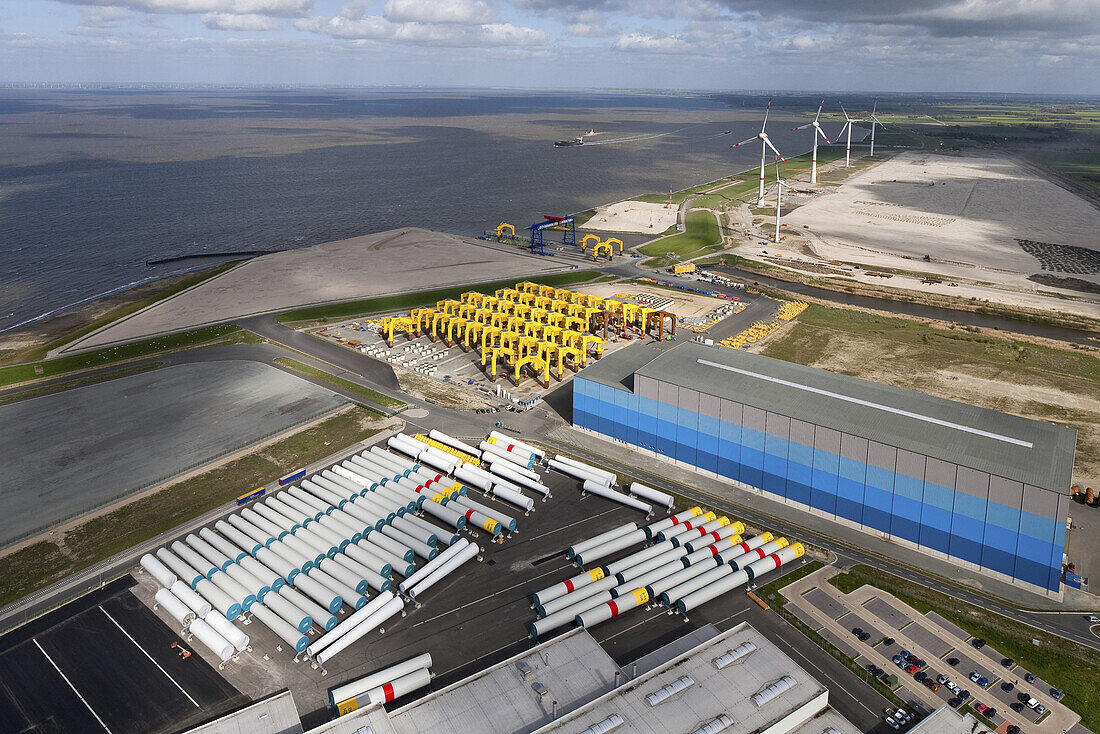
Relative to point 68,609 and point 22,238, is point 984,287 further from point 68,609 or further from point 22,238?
point 22,238

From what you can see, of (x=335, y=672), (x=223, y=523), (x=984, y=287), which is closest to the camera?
(x=335, y=672)

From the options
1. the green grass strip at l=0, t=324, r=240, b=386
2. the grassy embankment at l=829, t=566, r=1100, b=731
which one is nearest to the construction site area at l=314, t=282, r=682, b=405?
the green grass strip at l=0, t=324, r=240, b=386

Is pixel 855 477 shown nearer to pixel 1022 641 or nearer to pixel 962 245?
pixel 1022 641

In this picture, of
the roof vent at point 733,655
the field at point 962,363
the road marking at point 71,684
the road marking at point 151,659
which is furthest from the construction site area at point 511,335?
the road marking at point 71,684

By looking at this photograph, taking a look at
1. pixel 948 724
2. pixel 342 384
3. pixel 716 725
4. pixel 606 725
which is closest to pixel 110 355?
pixel 342 384

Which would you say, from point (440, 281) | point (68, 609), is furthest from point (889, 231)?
point (68, 609)
